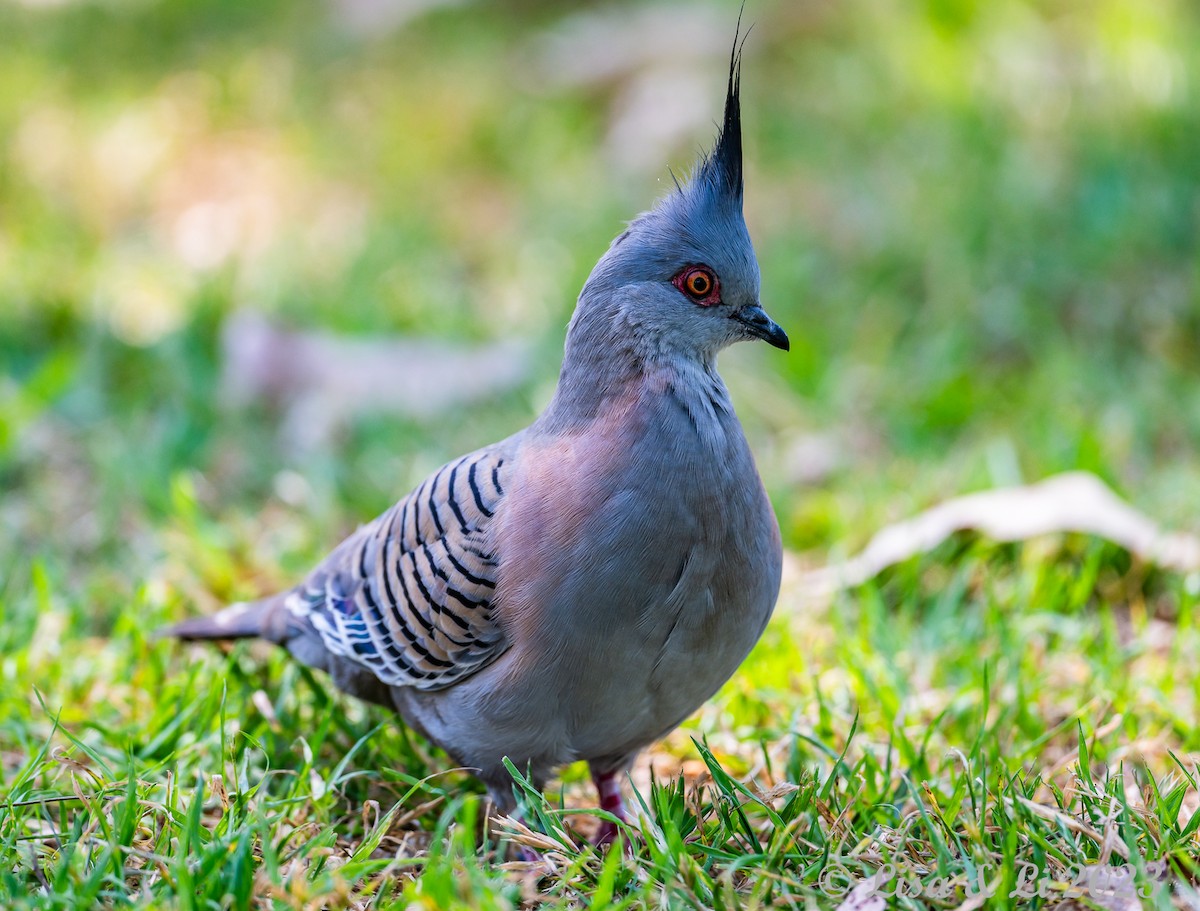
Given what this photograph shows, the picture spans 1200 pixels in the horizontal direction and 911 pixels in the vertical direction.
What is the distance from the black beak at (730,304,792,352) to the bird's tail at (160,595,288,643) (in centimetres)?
153

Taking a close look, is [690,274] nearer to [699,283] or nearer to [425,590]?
[699,283]

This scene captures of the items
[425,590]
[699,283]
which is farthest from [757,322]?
[425,590]

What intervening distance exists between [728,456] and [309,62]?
25.2 feet

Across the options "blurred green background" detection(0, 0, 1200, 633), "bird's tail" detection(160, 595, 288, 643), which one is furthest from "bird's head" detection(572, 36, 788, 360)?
"blurred green background" detection(0, 0, 1200, 633)

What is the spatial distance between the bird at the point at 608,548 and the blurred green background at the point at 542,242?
4.67 ft

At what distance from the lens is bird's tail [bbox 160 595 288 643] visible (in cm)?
355

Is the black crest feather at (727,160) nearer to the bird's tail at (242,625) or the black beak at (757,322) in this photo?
the black beak at (757,322)

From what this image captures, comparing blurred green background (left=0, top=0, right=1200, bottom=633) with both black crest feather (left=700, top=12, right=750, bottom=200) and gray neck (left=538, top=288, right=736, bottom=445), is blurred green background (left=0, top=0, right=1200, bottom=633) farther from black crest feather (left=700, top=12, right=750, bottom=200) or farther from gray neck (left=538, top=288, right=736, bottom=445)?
black crest feather (left=700, top=12, right=750, bottom=200)

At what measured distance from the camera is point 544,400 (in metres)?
5.46

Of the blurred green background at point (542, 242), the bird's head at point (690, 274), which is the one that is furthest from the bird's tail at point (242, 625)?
the bird's head at point (690, 274)

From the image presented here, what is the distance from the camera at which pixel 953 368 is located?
5691mm

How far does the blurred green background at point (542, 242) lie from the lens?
4914 mm

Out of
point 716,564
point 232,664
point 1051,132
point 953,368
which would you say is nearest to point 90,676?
point 232,664

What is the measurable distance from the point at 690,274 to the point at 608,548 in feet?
2.42
